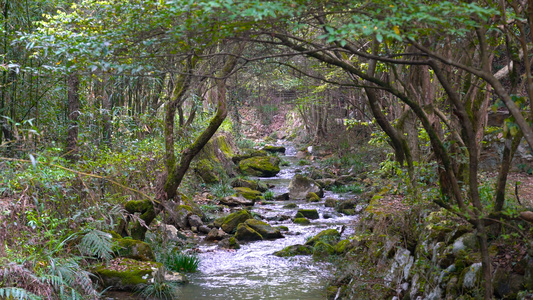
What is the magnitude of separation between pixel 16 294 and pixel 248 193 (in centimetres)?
1064

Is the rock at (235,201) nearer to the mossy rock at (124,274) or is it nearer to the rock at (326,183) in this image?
the rock at (326,183)

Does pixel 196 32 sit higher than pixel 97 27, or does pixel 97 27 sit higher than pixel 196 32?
pixel 97 27

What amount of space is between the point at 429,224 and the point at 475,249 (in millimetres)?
975

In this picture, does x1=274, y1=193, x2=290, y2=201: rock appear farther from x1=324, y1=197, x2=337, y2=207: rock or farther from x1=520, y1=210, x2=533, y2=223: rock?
x1=520, y1=210, x2=533, y2=223: rock

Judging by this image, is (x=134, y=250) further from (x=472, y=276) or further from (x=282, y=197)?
(x=282, y=197)

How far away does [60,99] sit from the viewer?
823 cm

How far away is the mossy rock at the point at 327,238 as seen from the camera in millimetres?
9575

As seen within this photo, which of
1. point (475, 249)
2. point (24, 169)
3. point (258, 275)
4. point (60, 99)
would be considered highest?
point (60, 99)

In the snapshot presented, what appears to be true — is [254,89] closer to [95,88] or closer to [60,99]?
[95,88]

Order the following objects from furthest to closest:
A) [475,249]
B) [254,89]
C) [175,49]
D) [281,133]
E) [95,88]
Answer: [281,133] → [254,89] → [95,88] → [475,249] → [175,49]

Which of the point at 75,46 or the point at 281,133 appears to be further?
the point at 281,133

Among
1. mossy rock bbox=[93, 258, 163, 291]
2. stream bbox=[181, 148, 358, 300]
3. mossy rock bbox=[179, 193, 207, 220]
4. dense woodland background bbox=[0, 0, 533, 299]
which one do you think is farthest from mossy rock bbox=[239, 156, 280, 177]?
mossy rock bbox=[93, 258, 163, 291]

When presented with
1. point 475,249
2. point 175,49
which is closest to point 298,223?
point 475,249

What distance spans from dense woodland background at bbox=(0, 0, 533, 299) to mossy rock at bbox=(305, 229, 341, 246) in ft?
6.53
